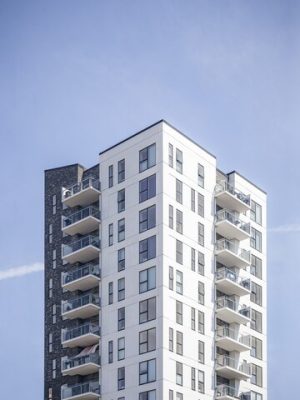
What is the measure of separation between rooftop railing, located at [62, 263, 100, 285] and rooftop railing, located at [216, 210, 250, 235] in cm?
1223

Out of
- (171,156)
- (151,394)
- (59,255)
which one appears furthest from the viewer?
(59,255)

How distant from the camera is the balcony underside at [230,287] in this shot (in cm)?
9531

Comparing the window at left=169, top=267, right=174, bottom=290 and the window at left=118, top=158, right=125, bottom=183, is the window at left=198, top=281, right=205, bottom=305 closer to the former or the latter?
the window at left=169, top=267, right=174, bottom=290

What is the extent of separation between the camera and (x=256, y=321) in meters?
101

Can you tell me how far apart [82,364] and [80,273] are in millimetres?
8447

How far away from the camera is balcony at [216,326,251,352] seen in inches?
3713

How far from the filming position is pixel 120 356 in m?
91.0

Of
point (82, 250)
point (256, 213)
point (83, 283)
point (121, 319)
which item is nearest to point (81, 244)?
point (82, 250)

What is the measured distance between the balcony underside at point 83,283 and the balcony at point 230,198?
1378 cm

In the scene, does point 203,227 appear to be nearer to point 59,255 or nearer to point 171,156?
point 171,156

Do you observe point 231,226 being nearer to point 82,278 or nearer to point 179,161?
point 179,161

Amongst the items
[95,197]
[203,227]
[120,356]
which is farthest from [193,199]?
[120,356]

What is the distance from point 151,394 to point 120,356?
5331mm

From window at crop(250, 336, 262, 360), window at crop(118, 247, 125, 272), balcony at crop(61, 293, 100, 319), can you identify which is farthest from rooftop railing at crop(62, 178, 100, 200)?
window at crop(250, 336, 262, 360)
